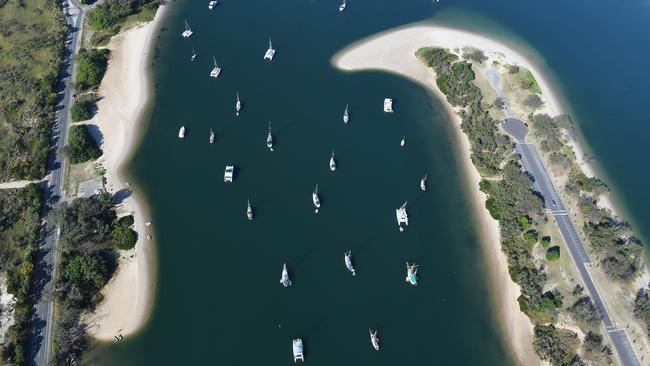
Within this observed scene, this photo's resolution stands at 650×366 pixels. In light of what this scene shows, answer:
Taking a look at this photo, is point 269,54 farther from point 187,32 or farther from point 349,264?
point 349,264

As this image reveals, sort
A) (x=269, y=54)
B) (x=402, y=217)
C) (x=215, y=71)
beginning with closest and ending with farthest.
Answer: (x=402, y=217) < (x=215, y=71) < (x=269, y=54)

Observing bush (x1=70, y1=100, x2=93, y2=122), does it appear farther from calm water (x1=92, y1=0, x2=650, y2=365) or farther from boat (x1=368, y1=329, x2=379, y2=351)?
boat (x1=368, y1=329, x2=379, y2=351)

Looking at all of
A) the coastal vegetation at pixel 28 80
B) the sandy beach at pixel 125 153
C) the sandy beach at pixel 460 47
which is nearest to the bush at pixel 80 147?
the sandy beach at pixel 125 153

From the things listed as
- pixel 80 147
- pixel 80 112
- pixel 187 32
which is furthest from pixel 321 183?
pixel 187 32

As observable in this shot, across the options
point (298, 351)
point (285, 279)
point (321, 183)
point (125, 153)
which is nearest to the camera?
point (298, 351)

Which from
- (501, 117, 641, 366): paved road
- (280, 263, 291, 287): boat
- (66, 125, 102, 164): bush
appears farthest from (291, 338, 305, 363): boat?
(66, 125, 102, 164): bush

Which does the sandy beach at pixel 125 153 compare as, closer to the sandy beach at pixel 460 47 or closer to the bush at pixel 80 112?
the bush at pixel 80 112

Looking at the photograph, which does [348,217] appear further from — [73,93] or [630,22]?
[630,22]
